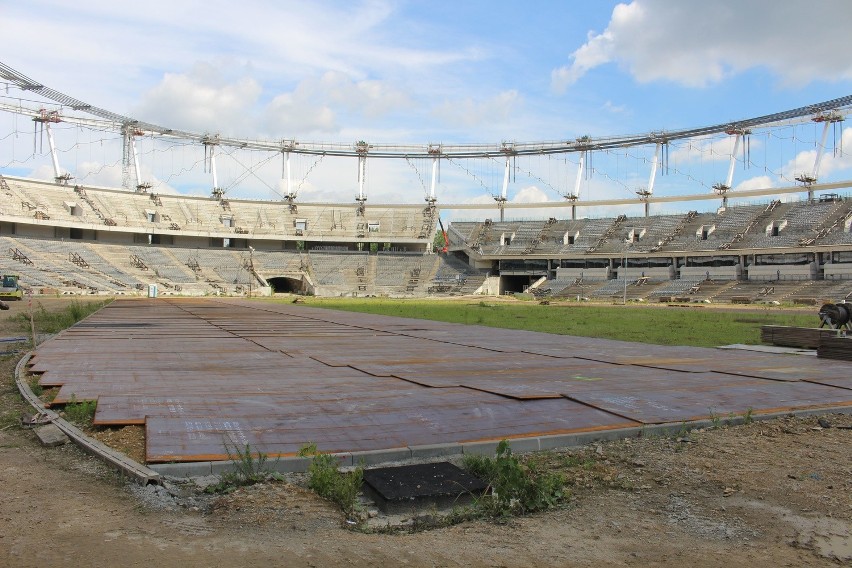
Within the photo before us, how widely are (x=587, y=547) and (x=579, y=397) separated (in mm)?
4843

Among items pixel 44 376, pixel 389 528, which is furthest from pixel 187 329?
pixel 389 528

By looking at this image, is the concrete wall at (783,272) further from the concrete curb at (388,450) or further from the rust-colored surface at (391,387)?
the concrete curb at (388,450)

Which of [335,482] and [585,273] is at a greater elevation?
[585,273]

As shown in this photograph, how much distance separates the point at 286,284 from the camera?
260ft

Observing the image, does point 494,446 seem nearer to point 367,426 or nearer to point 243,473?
point 367,426

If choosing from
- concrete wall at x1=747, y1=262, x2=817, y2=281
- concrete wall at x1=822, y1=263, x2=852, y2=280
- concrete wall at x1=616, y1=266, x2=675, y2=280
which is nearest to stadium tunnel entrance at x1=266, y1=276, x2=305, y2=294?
concrete wall at x1=616, y1=266, x2=675, y2=280

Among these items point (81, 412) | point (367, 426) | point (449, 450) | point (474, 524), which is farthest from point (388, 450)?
point (81, 412)

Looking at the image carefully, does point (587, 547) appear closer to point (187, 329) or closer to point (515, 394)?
point (515, 394)

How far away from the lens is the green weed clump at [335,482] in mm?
5008

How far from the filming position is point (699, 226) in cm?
6838

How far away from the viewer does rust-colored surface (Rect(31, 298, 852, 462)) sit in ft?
23.0

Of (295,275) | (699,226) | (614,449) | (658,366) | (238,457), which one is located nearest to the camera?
(238,457)

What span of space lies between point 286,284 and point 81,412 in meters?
72.9

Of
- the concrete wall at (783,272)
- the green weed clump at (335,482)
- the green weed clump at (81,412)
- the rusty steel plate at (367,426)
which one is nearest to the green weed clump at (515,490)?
the green weed clump at (335,482)
